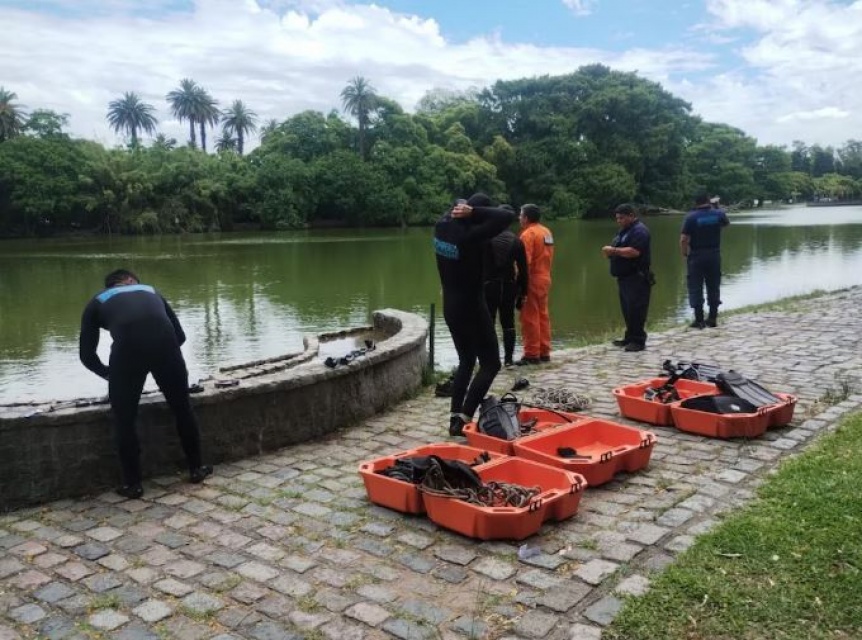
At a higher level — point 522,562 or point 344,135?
point 344,135

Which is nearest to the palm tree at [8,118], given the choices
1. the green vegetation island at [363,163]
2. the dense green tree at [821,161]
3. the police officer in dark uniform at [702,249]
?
the green vegetation island at [363,163]

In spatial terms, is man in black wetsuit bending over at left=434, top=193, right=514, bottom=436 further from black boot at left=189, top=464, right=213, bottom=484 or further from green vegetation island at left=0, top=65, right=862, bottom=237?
green vegetation island at left=0, top=65, right=862, bottom=237

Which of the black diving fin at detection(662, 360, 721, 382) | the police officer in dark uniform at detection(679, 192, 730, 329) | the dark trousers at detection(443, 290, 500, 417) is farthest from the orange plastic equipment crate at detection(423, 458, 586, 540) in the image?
the police officer in dark uniform at detection(679, 192, 730, 329)

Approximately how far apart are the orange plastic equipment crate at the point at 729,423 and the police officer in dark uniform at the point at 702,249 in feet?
16.3

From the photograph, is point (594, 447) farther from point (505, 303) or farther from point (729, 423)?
point (505, 303)

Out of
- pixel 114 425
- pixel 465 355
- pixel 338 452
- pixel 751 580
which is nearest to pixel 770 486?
pixel 751 580

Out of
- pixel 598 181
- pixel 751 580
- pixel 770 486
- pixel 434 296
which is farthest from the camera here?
pixel 598 181

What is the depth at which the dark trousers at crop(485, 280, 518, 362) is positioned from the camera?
725 cm

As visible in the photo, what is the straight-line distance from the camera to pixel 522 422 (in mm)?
5410

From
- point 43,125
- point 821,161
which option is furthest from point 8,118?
point 821,161

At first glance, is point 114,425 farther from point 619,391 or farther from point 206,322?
point 206,322

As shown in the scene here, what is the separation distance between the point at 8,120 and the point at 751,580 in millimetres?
53987

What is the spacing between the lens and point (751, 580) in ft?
10.4

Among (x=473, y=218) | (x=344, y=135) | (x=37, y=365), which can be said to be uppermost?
(x=344, y=135)
